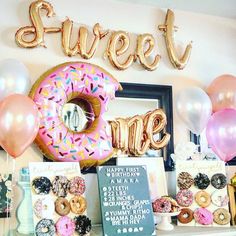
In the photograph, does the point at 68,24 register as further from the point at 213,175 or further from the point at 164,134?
the point at 213,175

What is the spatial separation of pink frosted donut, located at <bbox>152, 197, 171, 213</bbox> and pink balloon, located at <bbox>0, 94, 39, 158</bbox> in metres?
0.76

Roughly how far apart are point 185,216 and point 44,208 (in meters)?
0.81

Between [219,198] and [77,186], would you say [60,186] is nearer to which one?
[77,186]

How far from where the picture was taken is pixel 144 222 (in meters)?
1.79

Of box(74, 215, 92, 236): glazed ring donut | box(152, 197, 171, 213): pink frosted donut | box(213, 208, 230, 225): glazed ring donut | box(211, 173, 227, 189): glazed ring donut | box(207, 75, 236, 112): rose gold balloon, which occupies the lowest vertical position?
box(213, 208, 230, 225): glazed ring donut

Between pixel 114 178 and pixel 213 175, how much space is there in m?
0.62

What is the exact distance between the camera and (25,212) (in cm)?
176

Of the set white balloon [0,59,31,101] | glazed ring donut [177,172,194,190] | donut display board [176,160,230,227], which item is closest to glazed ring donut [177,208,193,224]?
donut display board [176,160,230,227]

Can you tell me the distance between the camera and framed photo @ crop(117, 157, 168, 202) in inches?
80.3

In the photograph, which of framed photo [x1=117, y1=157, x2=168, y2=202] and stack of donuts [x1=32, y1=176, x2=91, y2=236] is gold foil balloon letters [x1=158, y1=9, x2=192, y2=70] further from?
stack of donuts [x1=32, y1=176, x2=91, y2=236]

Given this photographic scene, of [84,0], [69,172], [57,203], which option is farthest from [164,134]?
[84,0]

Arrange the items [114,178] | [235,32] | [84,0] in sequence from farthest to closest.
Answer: [235,32] < [84,0] < [114,178]

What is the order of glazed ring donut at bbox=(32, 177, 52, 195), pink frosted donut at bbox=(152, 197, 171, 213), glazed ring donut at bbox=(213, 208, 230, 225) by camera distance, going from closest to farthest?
glazed ring donut at bbox=(32, 177, 52, 195)
pink frosted donut at bbox=(152, 197, 171, 213)
glazed ring donut at bbox=(213, 208, 230, 225)

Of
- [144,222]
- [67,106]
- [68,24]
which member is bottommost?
[144,222]
